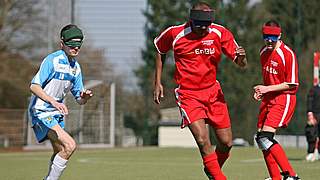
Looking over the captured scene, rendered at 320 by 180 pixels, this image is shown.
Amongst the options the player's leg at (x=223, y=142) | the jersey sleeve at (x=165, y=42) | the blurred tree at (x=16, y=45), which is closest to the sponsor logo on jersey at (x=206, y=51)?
the jersey sleeve at (x=165, y=42)

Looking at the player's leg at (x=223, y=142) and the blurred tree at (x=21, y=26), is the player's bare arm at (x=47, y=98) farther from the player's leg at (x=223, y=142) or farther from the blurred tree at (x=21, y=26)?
the blurred tree at (x=21, y=26)

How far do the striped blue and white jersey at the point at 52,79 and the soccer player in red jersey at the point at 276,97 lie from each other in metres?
2.69

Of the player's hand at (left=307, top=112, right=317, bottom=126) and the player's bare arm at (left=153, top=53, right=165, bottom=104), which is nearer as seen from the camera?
the player's bare arm at (left=153, top=53, right=165, bottom=104)

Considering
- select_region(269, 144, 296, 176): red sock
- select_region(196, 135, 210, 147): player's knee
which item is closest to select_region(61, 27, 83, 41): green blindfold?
select_region(196, 135, 210, 147): player's knee

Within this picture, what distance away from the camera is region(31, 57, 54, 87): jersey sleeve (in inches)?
384

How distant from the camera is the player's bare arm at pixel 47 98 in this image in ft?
30.6

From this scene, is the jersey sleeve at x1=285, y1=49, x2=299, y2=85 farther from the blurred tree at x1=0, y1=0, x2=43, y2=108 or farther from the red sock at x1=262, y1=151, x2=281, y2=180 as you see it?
the blurred tree at x1=0, y1=0, x2=43, y2=108

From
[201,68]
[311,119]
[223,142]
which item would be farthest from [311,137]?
[201,68]

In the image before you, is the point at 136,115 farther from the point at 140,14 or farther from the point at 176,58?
the point at 176,58

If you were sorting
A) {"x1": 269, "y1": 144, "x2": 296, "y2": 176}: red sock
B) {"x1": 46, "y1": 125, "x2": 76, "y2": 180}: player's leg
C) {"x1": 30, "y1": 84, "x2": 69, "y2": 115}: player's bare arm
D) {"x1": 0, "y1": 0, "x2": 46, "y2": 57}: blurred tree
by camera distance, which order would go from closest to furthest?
{"x1": 30, "y1": 84, "x2": 69, "y2": 115}: player's bare arm → {"x1": 46, "y1": 125, "x2": 76, "y2": 180}: player's leg → {"x1": 269, "y1": 144, "x2": 296, "y2": 176}: red sock → {"x1": 0, "y1": 0, "x2": 46, "y2": 57}: blurred tree

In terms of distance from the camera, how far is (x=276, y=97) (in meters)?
11.1

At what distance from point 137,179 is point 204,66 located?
3.56 metres

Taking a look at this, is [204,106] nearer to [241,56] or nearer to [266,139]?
[241,56]

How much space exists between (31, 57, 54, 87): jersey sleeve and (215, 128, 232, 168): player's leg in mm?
2112
